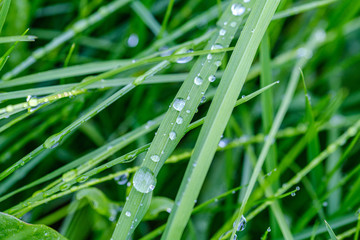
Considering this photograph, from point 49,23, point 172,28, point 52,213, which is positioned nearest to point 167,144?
point 52,213

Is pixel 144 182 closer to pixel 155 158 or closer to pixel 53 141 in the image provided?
pixel 155 158

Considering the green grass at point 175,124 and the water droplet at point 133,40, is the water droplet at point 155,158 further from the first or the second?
the water droplet at point 133,40

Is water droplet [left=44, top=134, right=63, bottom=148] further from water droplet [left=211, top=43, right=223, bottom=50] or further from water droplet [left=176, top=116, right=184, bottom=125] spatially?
water droplet [left=211, top=43, right=223, bottom=50]

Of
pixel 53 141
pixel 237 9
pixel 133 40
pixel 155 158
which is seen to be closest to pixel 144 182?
pixel 155 158

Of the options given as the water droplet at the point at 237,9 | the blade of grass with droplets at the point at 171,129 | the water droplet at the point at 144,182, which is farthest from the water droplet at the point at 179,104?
the water droplet at the point at 237,9

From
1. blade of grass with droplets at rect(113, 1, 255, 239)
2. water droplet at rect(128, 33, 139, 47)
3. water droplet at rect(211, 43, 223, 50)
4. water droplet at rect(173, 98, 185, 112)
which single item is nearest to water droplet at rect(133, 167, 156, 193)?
blade of grass with droplets at rect(113, 1, 255, 239)

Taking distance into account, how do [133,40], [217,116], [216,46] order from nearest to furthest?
[217,116]
[216,46]
[133,40]
